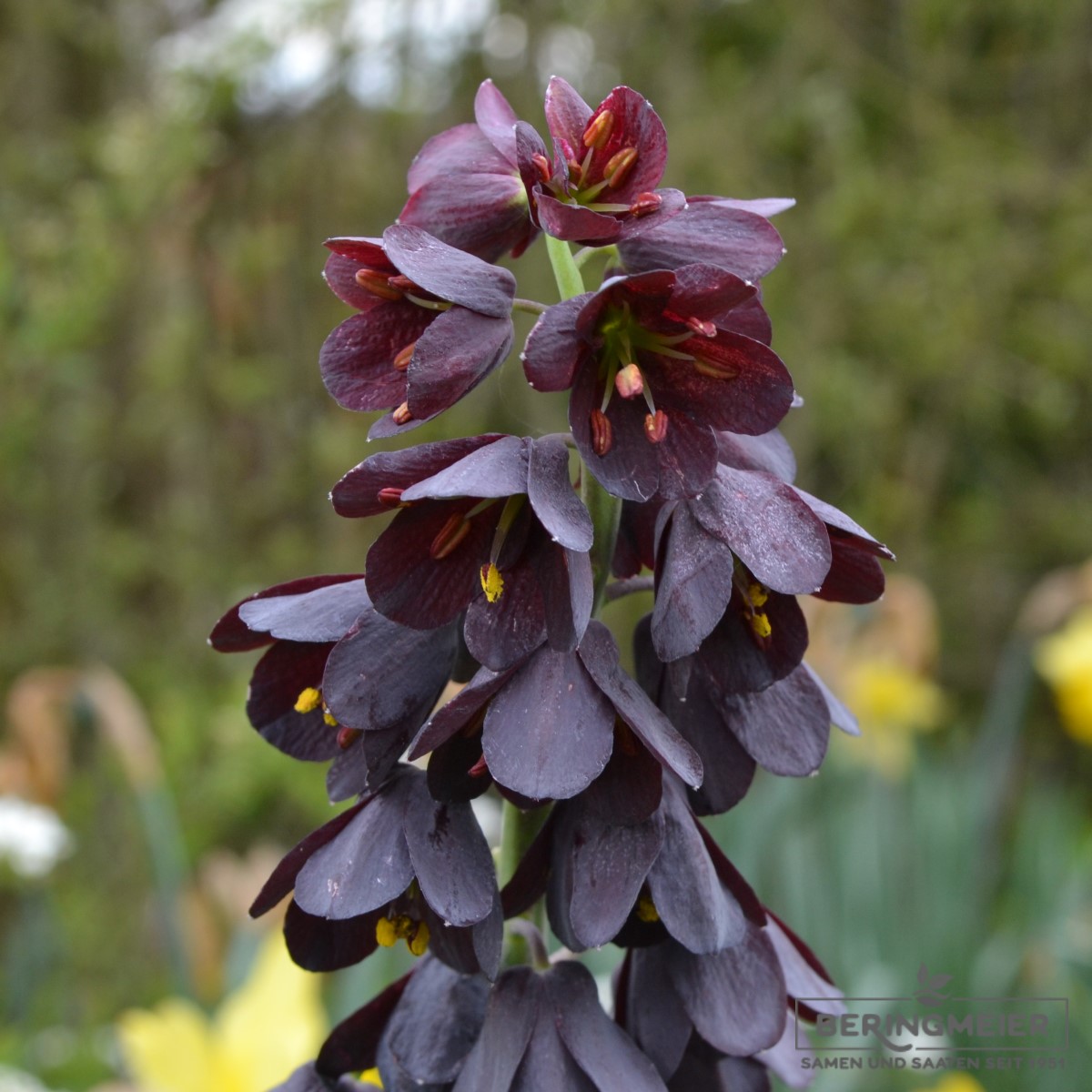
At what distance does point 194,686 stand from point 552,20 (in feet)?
8.10

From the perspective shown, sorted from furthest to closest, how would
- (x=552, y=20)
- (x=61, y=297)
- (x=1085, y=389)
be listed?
(x=1085, y=389)
(x=552, y=20)
(x=61, y=297)

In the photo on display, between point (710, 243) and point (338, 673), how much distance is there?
33 cm

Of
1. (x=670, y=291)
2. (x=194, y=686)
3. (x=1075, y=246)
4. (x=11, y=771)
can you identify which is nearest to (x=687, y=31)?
(x=1075, y=246)

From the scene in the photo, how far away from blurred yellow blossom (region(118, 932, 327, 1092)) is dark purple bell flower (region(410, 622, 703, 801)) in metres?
0.88

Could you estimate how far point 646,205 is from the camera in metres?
0.70

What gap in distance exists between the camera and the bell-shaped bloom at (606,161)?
70 centimetres

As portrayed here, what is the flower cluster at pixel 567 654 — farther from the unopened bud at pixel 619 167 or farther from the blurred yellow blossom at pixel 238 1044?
the blurred yellow blossom at pixel 238 1044

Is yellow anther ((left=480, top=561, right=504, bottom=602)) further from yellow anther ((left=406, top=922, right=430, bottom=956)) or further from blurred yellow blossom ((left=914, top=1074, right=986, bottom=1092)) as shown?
blurred yellow blossom ((left=914, top=1074, right=986, bottom=1092))

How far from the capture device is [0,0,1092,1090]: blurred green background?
8.81 feet

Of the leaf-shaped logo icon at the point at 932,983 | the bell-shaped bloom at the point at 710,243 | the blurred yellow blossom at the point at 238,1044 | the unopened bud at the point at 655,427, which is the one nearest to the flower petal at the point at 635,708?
the unopened bud at the point at 655,427

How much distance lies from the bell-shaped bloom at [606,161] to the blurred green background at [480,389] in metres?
1.68

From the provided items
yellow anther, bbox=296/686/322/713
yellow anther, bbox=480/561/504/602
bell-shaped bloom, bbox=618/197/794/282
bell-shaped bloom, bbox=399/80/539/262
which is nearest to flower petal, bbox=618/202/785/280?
bell-shaped bloom, bbox=618/197/794/282

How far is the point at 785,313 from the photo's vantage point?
4.41 meters

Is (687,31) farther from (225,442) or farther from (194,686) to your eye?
(194,686)
